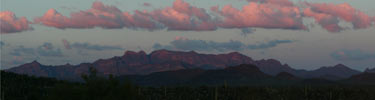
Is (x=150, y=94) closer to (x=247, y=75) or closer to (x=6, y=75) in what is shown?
(x=6, y=75)

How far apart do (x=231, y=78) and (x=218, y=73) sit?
1059 cm

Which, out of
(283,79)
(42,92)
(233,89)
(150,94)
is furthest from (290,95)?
(283,79)

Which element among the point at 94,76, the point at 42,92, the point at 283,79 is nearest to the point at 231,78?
the point at 283,79

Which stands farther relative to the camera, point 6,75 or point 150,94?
point 6,75

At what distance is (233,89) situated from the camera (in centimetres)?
6147

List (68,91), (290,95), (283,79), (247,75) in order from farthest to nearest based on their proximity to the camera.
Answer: (247,75) < (283,79) < (290,95) < (68,91)

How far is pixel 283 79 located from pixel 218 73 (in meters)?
29.1

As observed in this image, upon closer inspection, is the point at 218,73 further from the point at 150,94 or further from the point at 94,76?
the point at 94,76

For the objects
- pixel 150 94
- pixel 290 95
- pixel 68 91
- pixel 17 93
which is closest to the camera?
pixel 68 91

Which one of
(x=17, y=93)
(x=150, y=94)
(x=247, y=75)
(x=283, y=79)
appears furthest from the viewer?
(x=247, y=75)

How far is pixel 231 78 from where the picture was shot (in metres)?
184

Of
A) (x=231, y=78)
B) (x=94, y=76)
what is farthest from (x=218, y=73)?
(x=94, y=76)

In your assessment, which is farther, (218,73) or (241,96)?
(218,73)

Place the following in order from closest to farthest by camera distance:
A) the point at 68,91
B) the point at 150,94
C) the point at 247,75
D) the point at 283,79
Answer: the point at 68,91 < the point at 150,94 < the point at 283,79 < the point at 247,75
